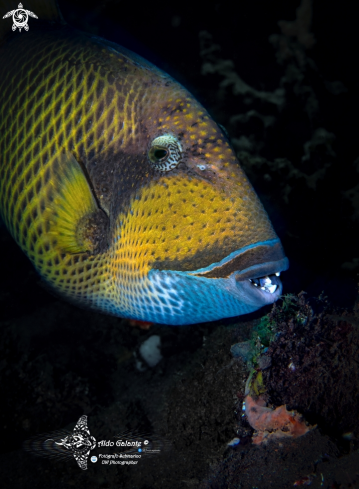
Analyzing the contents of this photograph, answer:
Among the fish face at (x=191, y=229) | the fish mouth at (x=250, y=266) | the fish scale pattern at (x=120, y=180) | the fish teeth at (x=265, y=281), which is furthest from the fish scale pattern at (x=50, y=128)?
the fish teeth at (x=265, y=281)

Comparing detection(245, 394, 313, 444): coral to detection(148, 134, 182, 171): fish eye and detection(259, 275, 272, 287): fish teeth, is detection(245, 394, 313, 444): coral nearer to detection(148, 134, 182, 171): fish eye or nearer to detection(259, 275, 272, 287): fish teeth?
detection(259, 275, 272, 287): fish teeth

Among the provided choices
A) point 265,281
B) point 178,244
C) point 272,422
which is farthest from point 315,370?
point 178,244

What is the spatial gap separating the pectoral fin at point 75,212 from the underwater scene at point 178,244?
0.02m

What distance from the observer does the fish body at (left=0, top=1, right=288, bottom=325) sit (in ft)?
4.66

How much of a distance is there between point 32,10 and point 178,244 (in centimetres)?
265

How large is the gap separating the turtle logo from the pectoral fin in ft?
4.90

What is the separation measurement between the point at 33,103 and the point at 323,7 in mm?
2811

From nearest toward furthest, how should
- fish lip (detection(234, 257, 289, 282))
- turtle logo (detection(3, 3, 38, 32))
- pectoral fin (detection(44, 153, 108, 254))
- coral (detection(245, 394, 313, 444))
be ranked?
fish lip (detection(234, 257, 289, 282)), pectoral fin (detection(44, 153, 108, 254)), coral (detection(245, 394, 313, 444)), turtle logo (detection(3, 3, 38, 32))

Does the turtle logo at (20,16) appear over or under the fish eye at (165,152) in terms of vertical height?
over

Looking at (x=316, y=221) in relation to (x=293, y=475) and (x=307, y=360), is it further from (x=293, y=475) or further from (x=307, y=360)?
(x=293, y=475)

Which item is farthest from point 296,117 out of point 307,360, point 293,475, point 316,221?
point 293,475

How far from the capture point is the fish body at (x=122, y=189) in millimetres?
1420
